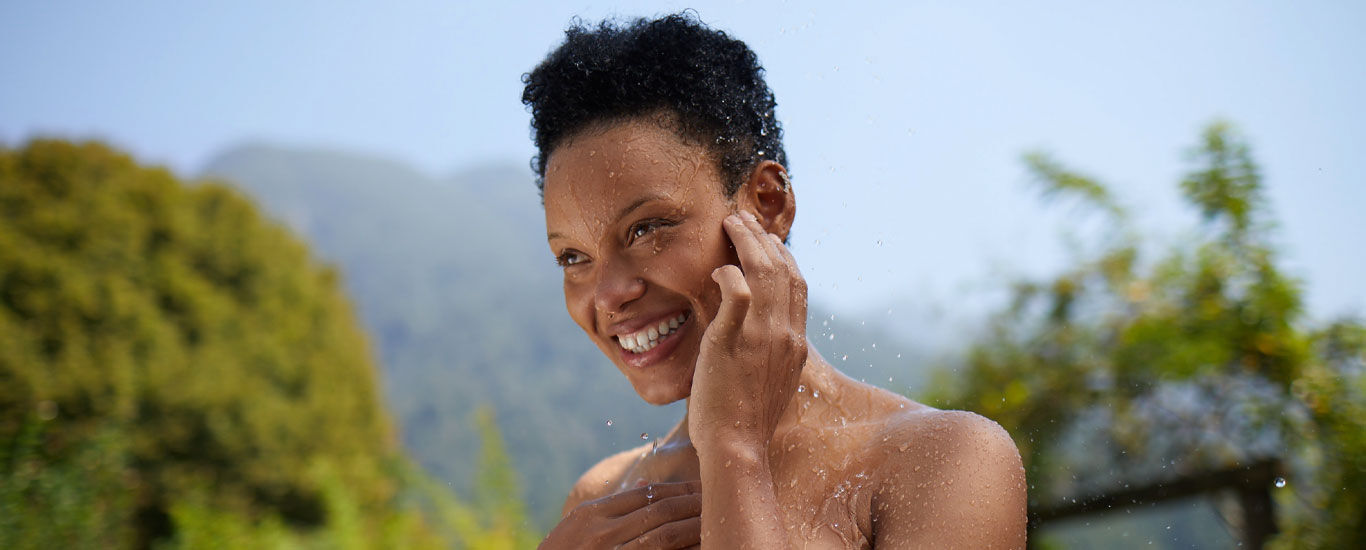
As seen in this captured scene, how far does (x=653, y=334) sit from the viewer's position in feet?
5.68

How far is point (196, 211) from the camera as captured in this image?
32.2ft

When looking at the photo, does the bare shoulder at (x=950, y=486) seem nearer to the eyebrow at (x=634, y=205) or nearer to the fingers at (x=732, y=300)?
the fingers at (x=732, y=300)

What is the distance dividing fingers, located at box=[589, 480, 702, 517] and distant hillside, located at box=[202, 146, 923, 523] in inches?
239

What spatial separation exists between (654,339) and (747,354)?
264mm

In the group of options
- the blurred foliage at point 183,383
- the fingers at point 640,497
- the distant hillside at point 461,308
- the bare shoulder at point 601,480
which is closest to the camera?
the fingers at point 640,497

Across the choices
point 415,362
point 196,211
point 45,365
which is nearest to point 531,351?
point 415,362

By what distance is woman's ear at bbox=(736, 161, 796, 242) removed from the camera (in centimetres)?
180

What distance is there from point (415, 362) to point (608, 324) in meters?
14.0

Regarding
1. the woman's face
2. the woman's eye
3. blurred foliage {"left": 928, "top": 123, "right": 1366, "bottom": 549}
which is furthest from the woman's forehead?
blurred foliage {"left": 928, "top": 123, "right": 1366, "bottom": 549}

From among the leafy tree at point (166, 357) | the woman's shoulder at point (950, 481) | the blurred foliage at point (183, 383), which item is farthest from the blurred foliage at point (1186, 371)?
the leafy tree at point (166, 357)

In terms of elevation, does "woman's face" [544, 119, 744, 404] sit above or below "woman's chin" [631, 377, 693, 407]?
above

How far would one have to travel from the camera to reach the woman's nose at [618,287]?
1684mm

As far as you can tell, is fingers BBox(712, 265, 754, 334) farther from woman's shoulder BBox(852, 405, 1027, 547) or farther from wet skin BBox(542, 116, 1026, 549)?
woman's shoulder BBox(852, 405, 1027, 547)

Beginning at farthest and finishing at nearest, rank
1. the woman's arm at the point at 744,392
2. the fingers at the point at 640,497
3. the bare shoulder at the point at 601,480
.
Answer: the bare shoulder at the point at 601,480 → the fingers at the point at 640,497 → the woman's arm at the point at 744,392
